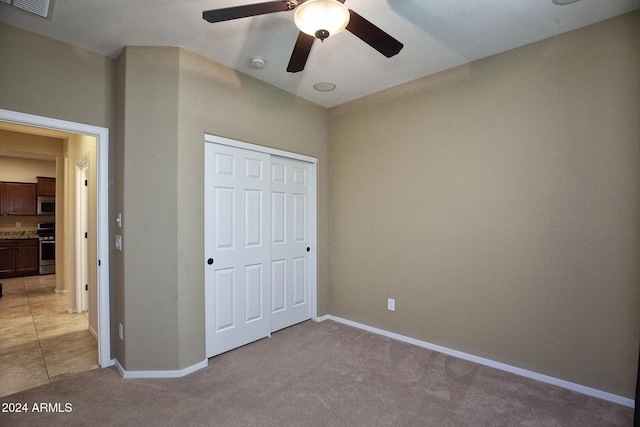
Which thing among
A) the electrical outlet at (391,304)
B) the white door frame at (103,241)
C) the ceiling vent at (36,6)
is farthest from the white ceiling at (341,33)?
the electrical outlet at (391,304)

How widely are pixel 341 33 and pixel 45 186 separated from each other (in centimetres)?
772

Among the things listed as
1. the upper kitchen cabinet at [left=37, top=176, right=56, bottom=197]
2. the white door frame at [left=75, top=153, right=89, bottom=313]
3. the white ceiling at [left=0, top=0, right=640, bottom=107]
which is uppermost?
the white ceiling at [left=0, top=0, right=640, bottom=107]

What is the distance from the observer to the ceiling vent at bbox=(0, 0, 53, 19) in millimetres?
2016

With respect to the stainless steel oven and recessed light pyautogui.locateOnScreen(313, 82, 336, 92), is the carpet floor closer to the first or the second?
recessed light pyautogui.locateOnScreen(313, 82, 336, 92)

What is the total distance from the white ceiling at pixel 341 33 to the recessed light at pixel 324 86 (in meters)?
0.30

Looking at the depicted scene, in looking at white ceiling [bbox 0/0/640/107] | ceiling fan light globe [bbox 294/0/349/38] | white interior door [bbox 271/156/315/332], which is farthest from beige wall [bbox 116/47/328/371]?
ceiling fan light globe [bbox 294/0/349/38]

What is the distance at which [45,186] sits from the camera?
692 cm

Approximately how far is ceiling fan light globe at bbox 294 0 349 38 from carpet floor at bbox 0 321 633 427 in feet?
7.59

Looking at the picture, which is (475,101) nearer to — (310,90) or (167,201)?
(310,90)

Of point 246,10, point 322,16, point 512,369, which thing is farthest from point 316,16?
point 512,369

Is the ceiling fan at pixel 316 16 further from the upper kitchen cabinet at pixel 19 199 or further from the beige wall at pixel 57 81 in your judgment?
the upper kitchen cabinet at pixel 19 199

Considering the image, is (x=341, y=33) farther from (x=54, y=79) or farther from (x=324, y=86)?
(x=54, y=79)

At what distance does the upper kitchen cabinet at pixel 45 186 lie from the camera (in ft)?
22.5

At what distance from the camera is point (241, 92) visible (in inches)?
121
